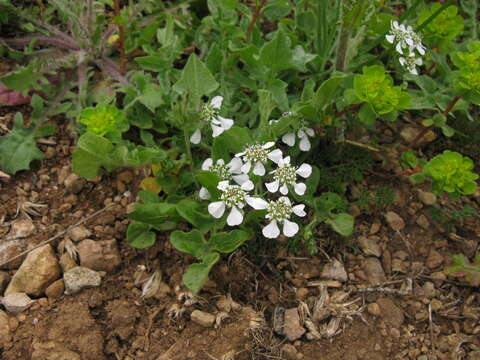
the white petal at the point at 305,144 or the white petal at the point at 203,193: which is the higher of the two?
the white petal at the point at 305,144

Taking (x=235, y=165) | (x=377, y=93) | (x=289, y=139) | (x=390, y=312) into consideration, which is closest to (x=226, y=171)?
(x=235, y=165)

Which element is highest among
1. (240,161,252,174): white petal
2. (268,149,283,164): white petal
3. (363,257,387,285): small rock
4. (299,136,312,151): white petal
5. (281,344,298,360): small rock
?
(268,149,283,164): white petal

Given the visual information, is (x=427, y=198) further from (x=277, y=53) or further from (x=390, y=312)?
(x=277, y=53)

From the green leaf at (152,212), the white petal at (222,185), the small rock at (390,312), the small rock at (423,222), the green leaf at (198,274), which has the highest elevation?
the white petal at (222,185)

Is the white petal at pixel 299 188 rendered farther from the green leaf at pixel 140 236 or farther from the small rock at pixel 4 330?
the small rock at pixel 4 330

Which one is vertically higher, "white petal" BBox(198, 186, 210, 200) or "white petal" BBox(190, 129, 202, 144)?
"white petal" BBox(190, 129, 202, 144)

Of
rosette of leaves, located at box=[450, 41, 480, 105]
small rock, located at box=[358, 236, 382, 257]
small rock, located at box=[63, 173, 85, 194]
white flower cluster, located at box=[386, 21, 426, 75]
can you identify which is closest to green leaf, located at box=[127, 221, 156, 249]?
small rock, located at box=[63, 173, 85, 194]

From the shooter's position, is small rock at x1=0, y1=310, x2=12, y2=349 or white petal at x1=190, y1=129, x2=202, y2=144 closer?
small rock at x1=0, y1=310, x2=12, y2=349

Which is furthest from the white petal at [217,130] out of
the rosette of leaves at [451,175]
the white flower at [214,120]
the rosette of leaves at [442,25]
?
the rosette of leaves at [442,25]

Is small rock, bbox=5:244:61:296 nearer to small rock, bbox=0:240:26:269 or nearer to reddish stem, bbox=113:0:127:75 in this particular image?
small rock, bbox=0:240:26:269
